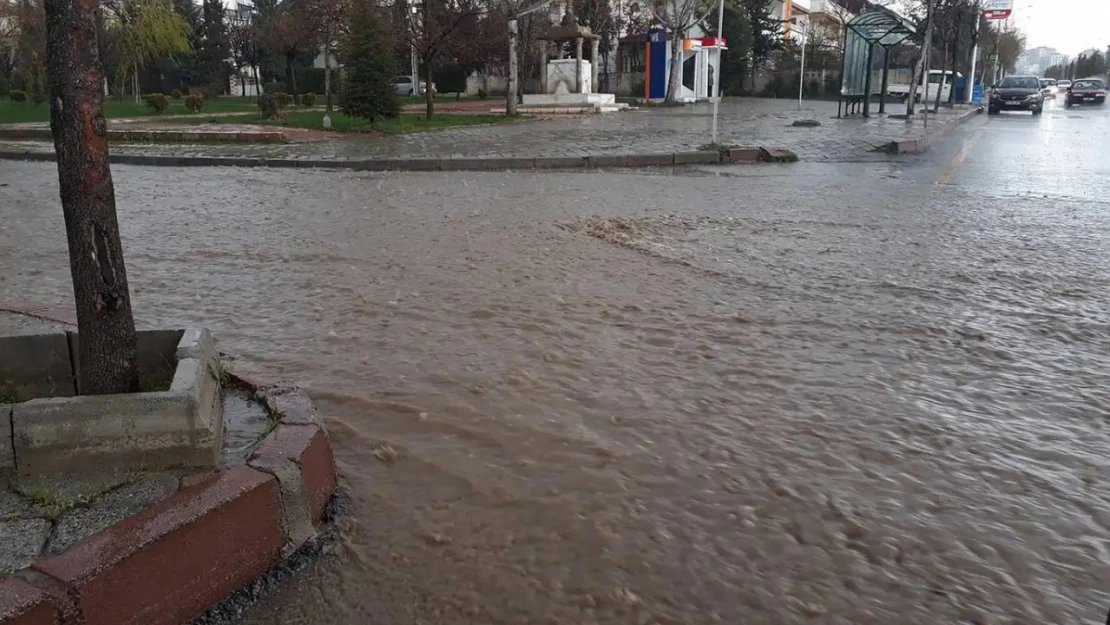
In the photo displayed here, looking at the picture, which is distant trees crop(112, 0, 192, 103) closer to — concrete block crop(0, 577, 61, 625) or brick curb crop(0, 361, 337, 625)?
brick curb crop(0, 361, 337, 625)

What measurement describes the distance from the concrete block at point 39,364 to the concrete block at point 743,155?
1386cm

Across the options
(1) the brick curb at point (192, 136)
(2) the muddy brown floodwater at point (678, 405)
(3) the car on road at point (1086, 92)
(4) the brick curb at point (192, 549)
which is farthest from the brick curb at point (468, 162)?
(3) the car on road at point (1086, 92)

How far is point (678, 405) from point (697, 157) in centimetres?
1225

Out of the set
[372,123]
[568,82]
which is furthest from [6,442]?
[568,82]

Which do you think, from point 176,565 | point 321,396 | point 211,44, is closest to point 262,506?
point 176,565

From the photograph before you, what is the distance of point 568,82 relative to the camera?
125 feet

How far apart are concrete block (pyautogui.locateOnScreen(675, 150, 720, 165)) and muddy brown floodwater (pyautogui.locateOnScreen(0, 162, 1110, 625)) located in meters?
7.01

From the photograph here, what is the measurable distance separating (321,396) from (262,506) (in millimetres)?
1475

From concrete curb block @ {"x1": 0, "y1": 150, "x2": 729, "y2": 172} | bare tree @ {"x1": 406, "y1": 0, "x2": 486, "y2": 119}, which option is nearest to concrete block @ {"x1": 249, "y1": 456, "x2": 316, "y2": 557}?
concrete curb block @ {"x1": 0, "y1": 150, "x2": 729, "y2": 172}

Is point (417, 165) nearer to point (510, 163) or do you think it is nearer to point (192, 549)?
point (510, 163)

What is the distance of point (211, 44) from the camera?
5175 cm

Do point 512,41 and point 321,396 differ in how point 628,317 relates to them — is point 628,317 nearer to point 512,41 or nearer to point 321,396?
point 321,396

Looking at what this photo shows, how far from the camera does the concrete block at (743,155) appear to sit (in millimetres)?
16078

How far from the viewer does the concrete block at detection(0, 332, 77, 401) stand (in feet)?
11.2
